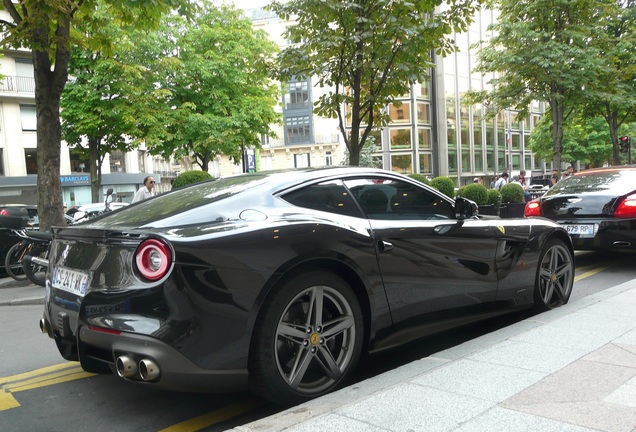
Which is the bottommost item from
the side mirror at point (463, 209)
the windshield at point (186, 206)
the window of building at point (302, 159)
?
the side mirror at point (463, 209)

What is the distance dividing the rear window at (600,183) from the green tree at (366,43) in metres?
3.44

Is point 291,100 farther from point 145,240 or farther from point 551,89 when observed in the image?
point 145,240

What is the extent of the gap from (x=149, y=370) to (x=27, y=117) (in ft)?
134

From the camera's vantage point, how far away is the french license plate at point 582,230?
787 centimetres

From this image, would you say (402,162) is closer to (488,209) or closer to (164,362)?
(488,209)

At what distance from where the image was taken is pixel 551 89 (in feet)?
61.8

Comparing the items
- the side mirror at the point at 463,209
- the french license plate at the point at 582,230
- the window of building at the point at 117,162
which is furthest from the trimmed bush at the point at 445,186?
the window of building at the point at 117,162

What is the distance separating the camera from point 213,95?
28469mm

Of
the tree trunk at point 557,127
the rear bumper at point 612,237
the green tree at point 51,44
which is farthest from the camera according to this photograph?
the tree trunk at point 557,127

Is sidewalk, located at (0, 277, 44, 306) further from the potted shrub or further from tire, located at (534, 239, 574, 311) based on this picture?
the potted shrub

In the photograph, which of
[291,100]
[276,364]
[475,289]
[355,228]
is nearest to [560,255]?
[475,289]

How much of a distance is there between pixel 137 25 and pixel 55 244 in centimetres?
730

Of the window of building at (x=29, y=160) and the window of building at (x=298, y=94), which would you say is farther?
the window of building at (x=298, y=94)

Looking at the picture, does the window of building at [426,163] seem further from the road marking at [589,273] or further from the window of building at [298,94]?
the road marking at [589,273]
